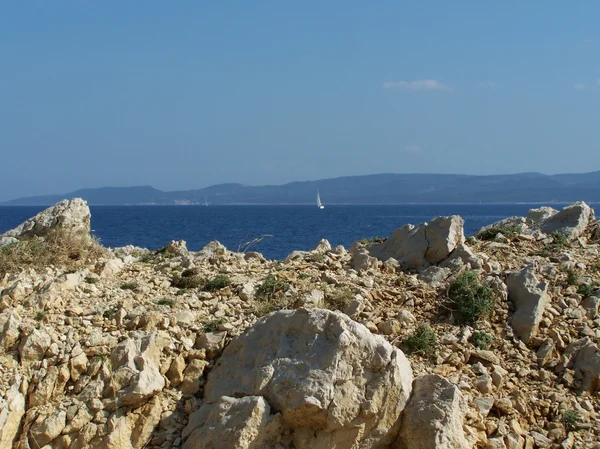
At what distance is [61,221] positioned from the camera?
14.8 m

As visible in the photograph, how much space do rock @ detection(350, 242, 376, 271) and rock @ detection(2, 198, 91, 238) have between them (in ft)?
18.1

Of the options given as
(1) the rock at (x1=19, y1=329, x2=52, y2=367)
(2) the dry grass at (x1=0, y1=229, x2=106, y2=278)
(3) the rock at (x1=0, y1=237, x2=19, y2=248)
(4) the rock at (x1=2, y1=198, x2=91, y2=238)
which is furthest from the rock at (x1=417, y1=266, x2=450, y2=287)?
(3) the rock at (x1=0, y1=237, x2=19, y2=248)

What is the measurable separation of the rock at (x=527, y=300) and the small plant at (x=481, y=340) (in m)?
0.52

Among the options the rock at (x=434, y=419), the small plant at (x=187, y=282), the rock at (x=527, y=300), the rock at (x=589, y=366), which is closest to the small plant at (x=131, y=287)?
the small plant at (x=187, y=282)

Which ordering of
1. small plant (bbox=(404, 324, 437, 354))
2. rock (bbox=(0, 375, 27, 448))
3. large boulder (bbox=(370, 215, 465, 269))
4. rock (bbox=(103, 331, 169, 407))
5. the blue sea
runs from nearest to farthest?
rock (bbox=(0, 375, 27, 448)) < rock (bbox=(103, 331, 169, 407)) < small plant (bbox=(404, 324, 437, 354)) < large boulder (bbox=(370, 215, 465, 269)) < the blue sea

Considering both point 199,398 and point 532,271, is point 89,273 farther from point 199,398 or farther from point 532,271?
point 532,271

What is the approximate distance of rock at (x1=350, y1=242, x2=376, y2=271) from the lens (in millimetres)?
12117

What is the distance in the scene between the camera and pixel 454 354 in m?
9.60

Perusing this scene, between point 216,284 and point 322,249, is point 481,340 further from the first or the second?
point 322,249

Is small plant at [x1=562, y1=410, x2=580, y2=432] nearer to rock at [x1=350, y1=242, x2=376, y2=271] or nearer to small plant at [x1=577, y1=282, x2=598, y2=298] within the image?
small plant at [x1=577, y1=282, x2=598, y2=298]

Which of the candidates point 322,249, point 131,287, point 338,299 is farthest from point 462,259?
point 131,287

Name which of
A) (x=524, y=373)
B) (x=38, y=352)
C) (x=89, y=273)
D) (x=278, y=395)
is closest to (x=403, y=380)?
(x=278, y=395)

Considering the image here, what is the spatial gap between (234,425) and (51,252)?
6703 millimetres

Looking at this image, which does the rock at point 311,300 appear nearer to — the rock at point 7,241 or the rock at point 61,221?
the rock at point 61,221
